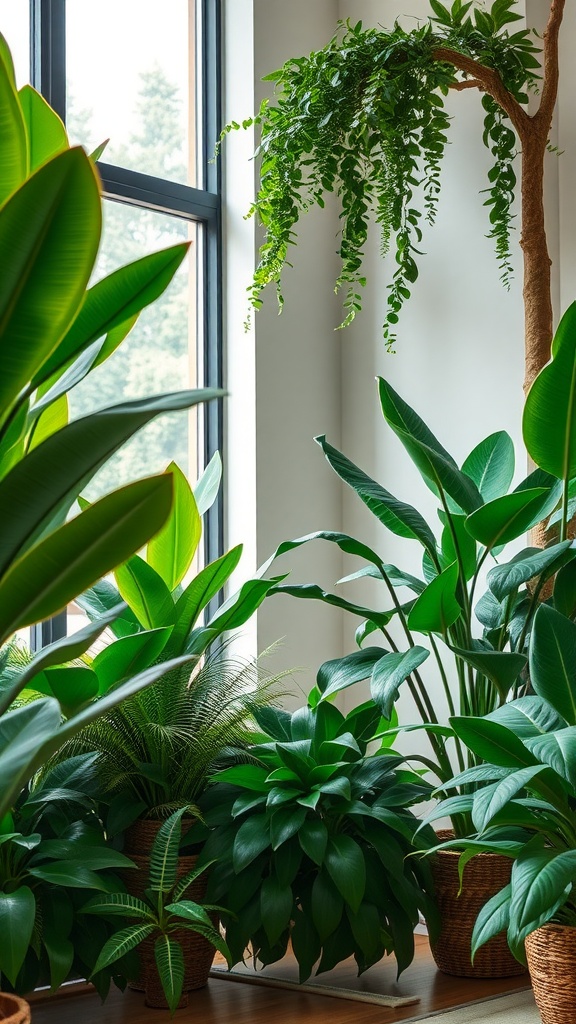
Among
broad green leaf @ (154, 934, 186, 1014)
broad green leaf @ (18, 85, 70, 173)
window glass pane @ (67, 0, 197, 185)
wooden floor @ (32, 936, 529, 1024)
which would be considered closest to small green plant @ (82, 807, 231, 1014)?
broad green leaf @ (154, 934, 186, 1014)

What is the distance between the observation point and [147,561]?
2.40 m

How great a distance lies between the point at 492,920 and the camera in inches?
70.7

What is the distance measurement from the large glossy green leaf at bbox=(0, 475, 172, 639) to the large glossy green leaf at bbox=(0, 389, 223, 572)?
0.08 feet

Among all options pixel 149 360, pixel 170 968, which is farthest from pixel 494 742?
pixel 149 360

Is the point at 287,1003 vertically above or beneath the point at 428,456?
beneath

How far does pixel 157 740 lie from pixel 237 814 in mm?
219

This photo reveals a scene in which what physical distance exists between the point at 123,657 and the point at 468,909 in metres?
0.88

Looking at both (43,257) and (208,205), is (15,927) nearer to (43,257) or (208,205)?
(43,257)

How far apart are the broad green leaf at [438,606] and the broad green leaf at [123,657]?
49cm

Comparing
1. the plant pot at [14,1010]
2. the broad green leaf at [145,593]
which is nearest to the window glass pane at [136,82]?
the broad green leaf at [145,593]

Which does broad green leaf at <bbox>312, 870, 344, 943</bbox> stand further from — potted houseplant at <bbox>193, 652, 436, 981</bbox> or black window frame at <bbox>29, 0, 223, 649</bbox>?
black window frame at <bbox>29, 0, 223, 649</bbox>

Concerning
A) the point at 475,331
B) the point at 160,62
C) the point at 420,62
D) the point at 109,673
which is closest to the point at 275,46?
the point at 160,62

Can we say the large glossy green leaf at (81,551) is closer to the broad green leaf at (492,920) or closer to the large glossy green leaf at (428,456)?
the broad green leaf at (492,920)

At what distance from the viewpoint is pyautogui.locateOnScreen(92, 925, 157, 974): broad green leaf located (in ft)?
6.12
